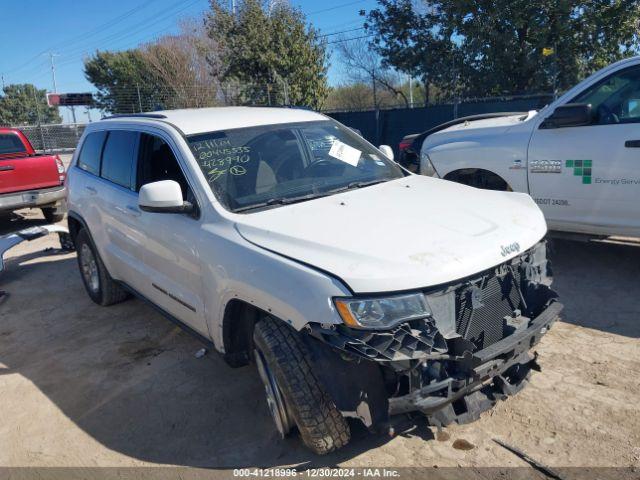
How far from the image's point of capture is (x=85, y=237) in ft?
17.7

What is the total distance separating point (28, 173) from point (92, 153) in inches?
190

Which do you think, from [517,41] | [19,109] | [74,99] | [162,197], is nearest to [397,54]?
[517,41]

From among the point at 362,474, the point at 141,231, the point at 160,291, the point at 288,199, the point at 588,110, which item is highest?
the point at 588,110

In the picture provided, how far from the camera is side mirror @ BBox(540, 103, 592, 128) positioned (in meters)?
4.80

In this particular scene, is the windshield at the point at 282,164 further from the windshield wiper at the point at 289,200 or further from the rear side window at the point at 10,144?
the rear side window at the point at 10,144

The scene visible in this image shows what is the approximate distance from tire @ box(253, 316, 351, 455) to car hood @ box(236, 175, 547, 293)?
0.42 meters

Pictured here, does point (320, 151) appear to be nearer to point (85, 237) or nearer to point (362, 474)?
point (362, 474)

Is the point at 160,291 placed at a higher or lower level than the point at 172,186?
lower

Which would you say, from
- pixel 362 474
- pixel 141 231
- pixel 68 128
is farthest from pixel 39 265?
pixel 68 128

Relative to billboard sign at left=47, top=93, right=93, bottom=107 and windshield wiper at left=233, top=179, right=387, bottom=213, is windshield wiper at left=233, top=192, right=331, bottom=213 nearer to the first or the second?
windshield wiper at left=233, top=179, right=387, bottom=213

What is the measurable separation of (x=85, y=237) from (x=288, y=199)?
290 cm

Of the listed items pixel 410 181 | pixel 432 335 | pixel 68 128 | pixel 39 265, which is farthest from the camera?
pixel 68 128

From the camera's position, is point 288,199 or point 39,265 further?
point 39,265

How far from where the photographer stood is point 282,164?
3768 millimetres
